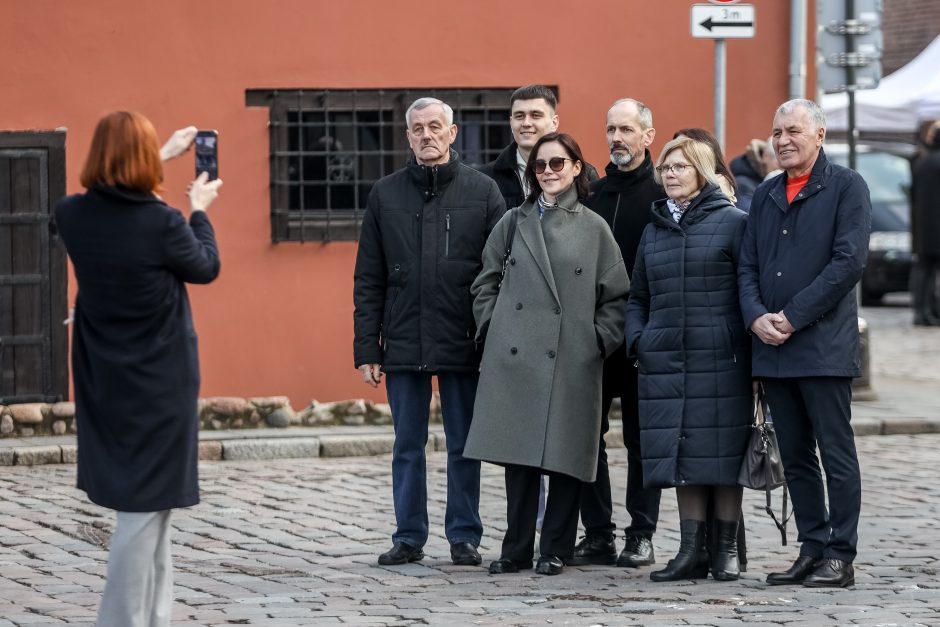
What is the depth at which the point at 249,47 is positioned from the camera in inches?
511

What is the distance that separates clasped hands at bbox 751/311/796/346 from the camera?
7469mm

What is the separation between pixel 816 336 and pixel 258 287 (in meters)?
6.28

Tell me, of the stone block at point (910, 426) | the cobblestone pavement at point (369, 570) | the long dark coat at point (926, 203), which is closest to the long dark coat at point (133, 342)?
the cobblestone pavement at point (369, 570)

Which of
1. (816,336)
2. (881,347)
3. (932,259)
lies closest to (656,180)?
(816,336)

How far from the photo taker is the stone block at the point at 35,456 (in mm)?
11727

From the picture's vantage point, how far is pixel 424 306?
8.30 meters

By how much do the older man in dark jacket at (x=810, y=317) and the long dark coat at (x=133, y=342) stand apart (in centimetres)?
252

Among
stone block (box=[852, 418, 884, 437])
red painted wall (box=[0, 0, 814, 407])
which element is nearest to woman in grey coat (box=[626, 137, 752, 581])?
stone block (box=[852, 418, 884, 437])

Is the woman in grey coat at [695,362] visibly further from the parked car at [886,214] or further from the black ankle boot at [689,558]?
the parked car at [886,214]

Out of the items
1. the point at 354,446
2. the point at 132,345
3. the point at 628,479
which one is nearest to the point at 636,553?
the point at 628,479

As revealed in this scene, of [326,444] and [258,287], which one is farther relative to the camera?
[258,287]

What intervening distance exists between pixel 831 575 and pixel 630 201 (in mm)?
1872

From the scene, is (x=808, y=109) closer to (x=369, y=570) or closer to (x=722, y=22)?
(x=369, y=570)

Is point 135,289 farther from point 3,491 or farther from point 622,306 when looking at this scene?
point 3,491
